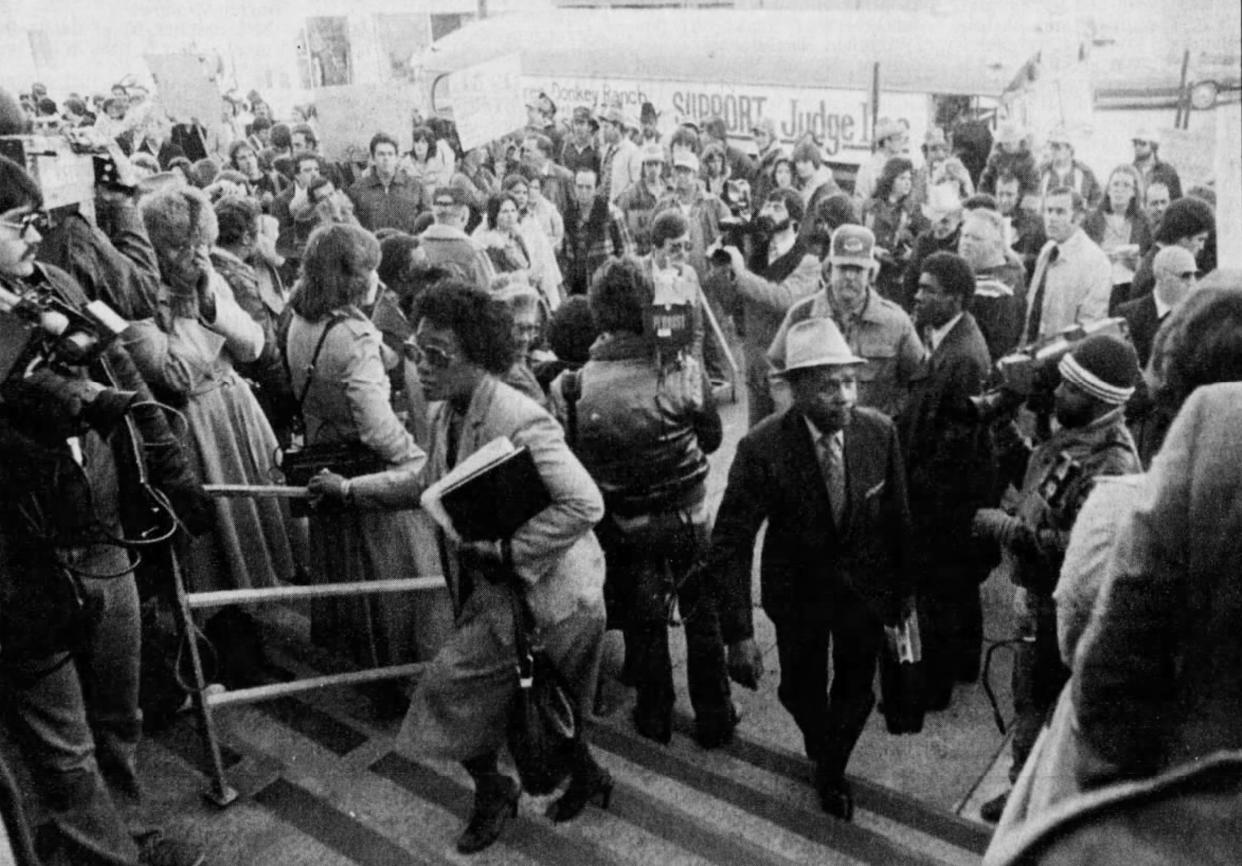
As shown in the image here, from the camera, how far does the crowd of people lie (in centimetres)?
228

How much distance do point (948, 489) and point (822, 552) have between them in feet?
2.90

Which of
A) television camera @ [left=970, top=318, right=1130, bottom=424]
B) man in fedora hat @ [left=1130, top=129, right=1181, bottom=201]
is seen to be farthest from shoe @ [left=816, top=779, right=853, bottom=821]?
man in fedora hat @ [left=1130, top=129, right=1181, bottom=201]

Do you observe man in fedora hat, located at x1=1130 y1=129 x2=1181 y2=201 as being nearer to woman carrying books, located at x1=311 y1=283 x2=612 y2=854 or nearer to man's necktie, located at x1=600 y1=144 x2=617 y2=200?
man's necktie, located at x1=600 y1=144 x2=617 y2=200

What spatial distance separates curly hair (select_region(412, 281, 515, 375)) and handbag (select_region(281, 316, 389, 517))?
855 millimetres

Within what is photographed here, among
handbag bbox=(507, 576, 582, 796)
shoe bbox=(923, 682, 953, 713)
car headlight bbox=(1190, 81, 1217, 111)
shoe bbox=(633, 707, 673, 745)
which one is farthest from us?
shoe bbox=(923, 682, 953, 713)

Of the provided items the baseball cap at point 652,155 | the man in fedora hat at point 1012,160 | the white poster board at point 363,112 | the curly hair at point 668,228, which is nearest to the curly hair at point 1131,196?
the man in fedora hat at point 1012,160

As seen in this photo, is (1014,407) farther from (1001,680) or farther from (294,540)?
(294,540)

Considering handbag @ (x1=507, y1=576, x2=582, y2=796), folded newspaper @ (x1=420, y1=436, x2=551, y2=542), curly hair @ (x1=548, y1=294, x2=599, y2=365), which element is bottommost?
handbag @ (x1=507, y1=576, x2=582, y2=796)

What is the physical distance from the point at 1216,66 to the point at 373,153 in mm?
8079

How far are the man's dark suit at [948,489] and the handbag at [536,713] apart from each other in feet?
5.08

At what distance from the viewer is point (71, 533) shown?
300cm

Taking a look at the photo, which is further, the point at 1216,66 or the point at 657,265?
the point at 657,265

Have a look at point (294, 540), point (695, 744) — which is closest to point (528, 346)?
point (294, 540)

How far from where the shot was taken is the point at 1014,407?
3.82m
